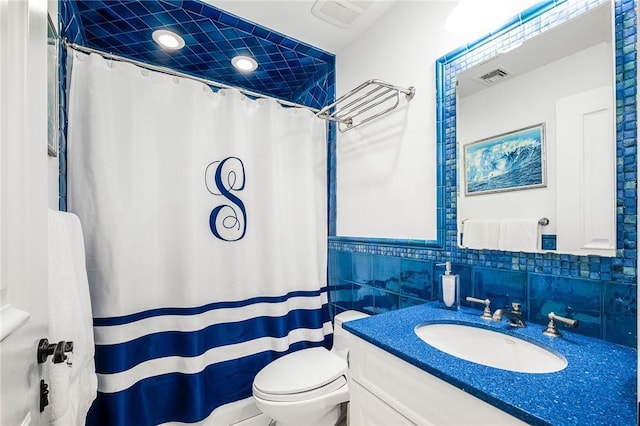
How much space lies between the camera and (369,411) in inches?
38.1

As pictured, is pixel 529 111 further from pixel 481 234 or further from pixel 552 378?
pixel 552 378

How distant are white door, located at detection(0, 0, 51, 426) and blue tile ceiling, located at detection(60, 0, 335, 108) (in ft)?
3.22

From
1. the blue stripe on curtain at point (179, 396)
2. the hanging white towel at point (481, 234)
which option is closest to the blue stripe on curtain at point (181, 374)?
the blue stripe on curtain at point (179, 396)

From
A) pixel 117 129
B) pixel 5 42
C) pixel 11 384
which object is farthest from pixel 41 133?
pixel 117 129

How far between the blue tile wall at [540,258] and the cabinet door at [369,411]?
0.56 metres

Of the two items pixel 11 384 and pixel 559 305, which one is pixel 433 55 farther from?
pixel 11 384

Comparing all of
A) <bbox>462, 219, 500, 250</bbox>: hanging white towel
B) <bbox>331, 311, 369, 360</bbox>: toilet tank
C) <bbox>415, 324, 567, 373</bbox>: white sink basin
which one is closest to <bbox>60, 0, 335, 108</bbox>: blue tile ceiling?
<bbox>462, 219, 500, 250</bbox>: hanging white towel

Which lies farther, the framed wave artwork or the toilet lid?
the toilet lid

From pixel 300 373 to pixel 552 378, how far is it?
1.03 metres

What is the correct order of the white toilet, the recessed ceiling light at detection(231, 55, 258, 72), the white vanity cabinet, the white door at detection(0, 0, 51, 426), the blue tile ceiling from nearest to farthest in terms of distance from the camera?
1. the white door at detection(0, 0, 51, 426)
2. the white vanity cabinet
3. the white toilet
4. the blue tile ceiling
5. the recessed ceiling light at detection(231, 55, 258, 72)

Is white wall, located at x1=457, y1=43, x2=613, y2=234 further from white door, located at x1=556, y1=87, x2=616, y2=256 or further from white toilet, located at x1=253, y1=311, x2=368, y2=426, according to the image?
white toilet, located at x1=253, y1=311, x2=368, y2=426

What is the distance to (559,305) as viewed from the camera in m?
0.95

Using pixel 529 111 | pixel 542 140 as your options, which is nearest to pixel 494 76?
pixel 529 111

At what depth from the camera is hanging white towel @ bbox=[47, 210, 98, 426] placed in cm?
75
